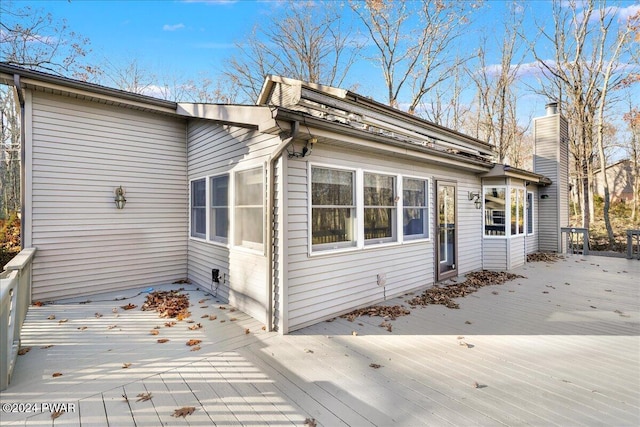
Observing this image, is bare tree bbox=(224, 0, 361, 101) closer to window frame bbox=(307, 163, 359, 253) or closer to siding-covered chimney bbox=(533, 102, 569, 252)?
siding-covered chimney bbox=(533, 102, 569, 252)

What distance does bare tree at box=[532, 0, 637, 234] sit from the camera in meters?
13.0

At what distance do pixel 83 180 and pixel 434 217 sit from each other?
22.1 ft

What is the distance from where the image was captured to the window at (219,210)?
17.9 feet

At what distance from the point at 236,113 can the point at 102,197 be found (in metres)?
3.41

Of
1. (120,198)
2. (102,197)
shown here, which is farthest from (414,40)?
(102,197)

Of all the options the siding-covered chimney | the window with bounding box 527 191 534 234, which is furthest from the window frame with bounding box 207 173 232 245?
the siding-covered chimney

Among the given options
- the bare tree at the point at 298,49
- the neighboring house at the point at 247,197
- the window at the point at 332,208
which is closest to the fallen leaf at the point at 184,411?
the neighboring house at the point at 247,197

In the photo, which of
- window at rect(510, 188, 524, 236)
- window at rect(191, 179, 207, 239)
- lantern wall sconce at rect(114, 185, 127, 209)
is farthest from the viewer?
window at rect(510, 188, 524, 236)

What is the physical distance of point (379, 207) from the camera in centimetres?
543

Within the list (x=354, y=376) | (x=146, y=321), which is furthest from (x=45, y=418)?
(x=354, y=376)

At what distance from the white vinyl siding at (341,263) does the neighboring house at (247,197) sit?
23 mm

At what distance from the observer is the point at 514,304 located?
522 cm

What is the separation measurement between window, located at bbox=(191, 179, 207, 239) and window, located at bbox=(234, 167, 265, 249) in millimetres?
1392

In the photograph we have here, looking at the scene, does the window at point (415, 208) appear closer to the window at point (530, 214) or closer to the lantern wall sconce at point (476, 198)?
the lantern wall sconce at point (476, 198)
